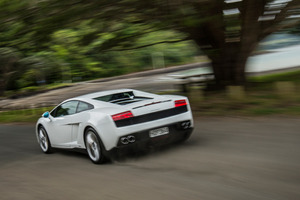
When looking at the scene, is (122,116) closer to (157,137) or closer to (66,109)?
(157,137)

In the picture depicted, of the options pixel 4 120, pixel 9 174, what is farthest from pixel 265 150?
pixel 4 120

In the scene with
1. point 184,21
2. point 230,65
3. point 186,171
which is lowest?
point 186,171

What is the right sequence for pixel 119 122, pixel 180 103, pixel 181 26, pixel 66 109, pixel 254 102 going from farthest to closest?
pixel 254 102, pixel 181 26, pixel 66 109, pixel 180 103, pixel 119 122

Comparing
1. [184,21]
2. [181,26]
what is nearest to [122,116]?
[184,21]

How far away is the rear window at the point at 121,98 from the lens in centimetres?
689

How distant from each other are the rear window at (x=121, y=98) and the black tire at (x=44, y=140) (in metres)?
1.94

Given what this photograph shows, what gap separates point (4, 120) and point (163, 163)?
14542mm

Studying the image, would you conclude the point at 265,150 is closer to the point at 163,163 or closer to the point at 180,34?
the point at 163,163

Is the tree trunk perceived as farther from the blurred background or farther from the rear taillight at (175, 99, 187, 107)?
the rear taillight at (175, 99, 187, 107)

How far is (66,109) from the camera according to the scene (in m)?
7.48

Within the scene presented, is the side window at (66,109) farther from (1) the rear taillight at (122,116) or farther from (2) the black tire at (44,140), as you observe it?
(1) the rear taillight at (122,116)

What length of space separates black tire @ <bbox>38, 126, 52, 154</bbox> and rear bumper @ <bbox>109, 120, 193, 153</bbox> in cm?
264

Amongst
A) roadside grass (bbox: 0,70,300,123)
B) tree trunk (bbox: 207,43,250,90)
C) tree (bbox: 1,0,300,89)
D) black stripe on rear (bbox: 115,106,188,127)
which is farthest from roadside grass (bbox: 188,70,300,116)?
black stripe on rear (bbox: 115,106,188,127)

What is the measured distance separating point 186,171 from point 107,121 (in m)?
1.48
